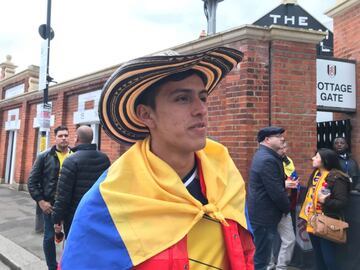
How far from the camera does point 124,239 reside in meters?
1.33

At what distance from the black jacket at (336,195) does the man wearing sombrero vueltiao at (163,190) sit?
8.74ft

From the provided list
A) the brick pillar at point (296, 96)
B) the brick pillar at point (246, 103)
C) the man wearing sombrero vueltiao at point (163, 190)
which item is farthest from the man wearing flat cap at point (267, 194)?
the man wearing sombrero vueltiao at point (163, 190)

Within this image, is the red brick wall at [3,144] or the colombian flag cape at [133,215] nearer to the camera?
the colombian flag cape at [133,215]

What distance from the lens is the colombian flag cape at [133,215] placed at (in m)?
1.33

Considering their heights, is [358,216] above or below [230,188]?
below

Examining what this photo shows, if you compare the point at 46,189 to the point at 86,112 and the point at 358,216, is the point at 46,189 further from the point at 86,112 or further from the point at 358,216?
the point at 86,112

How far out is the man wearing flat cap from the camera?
4234 millimetres

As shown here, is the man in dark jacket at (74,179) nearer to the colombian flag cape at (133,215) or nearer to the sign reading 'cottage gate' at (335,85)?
the colombian flag cape at (133,215)

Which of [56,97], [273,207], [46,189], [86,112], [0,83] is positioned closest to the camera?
[273,207]

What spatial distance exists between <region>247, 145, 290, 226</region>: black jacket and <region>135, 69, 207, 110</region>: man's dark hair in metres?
2.84

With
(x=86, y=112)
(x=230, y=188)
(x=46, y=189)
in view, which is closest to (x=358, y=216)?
(x=230, y=188)

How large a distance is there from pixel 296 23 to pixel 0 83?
51.5 feet

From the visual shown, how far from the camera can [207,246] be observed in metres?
1.48

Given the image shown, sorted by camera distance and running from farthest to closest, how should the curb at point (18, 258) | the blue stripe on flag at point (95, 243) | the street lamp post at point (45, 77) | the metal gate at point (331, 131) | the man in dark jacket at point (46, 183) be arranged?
the street lamp post at point (45, 77)
the metal gate at point (331, 131)
the curb at point (18, 258)
the man in dark jacket at point (46, 183)
the blue stripe on flag at point (95, 243)
